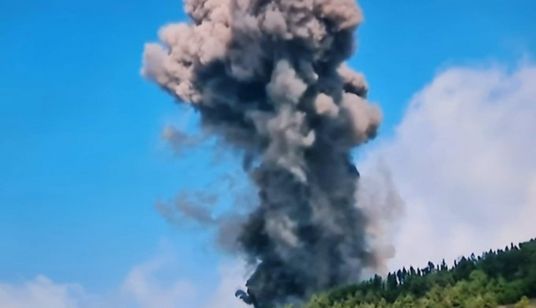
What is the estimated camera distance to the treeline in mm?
150875

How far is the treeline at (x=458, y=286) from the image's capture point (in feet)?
495

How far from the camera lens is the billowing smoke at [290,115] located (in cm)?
15888

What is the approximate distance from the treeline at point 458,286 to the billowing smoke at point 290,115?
436cm

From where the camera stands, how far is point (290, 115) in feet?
522

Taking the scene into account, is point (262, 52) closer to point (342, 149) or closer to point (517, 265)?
point (342, 149)

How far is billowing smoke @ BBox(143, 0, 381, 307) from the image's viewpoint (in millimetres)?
158875

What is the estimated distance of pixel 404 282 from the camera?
16625cm

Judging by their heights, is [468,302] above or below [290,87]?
below

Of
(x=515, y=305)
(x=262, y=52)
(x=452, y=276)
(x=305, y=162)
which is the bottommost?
(x=515, y=305)

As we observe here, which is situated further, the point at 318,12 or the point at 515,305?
the point at 318,12

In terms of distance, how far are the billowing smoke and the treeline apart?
436 cm

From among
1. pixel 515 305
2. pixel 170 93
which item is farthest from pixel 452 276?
pixel 170 93

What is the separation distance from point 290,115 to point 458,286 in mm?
28338

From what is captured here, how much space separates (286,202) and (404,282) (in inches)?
751
